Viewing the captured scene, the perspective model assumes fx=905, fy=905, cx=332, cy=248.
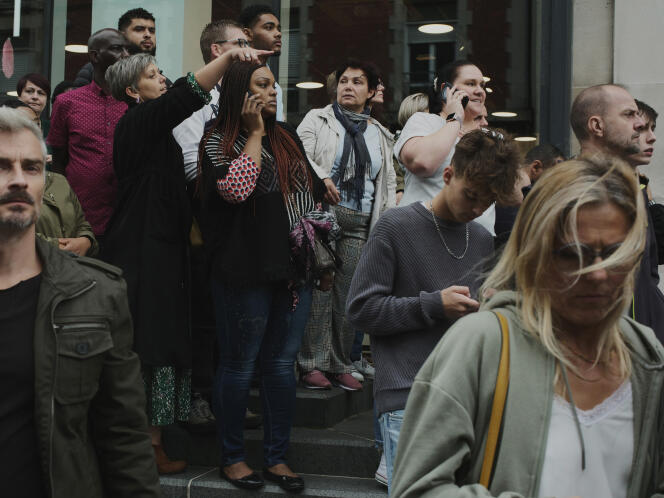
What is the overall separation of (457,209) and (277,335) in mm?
1453

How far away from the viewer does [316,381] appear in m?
5.56

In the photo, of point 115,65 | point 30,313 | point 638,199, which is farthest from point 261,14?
point 638,199

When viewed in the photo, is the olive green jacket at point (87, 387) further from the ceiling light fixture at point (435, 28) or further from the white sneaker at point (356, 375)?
the ceiling light fixture at point (435, 28)

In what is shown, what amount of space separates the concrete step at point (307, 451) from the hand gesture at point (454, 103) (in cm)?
186

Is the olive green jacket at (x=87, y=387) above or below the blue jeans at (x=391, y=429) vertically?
above

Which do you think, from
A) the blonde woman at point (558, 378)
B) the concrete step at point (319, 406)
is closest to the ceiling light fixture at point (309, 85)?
the concrete step at point (319, 406)

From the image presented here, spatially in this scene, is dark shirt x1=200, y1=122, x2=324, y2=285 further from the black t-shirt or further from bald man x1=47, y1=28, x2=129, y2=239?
the black t-shirt

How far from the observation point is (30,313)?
8.55 feet

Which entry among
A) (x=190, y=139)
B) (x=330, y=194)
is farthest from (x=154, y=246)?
(x=330, y=194)

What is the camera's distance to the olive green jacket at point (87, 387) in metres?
2.53

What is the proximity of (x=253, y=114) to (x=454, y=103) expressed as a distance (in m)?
1.05

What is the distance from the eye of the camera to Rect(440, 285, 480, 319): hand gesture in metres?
3.24

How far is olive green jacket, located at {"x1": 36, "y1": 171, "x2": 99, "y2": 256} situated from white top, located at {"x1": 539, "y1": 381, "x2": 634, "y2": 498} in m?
3.24

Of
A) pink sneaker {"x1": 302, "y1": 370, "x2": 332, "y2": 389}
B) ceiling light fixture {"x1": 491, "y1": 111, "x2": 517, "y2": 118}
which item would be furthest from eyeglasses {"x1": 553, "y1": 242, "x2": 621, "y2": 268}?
ceiling light fixture {"x1": 491, "y1": 111, "x2": 517, "y2": 118}
